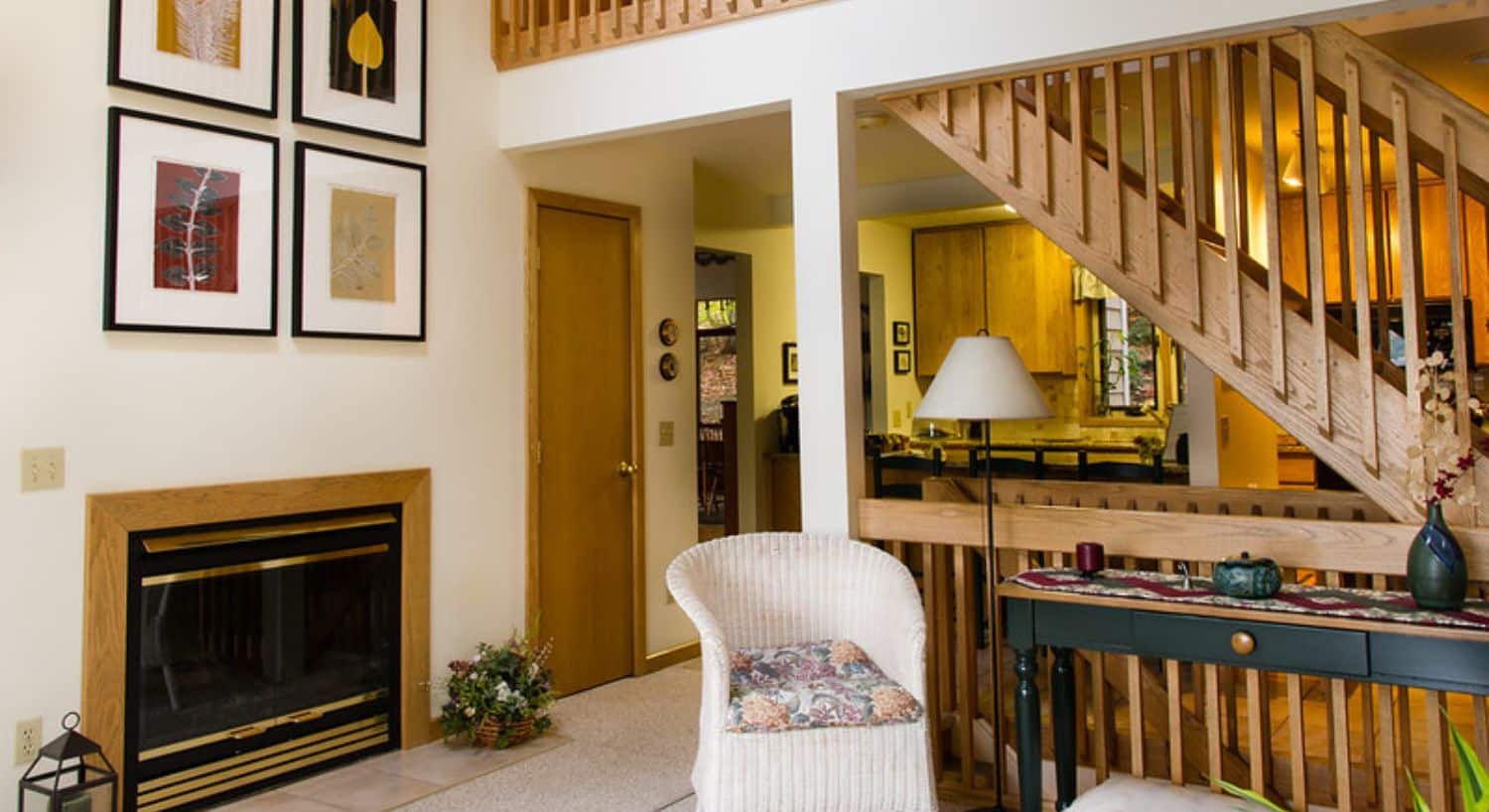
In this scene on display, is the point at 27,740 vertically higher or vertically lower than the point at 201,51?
lower

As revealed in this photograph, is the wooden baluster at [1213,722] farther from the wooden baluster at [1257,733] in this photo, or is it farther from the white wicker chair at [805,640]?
the white wicker chair at [805,640]

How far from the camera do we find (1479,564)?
8.14ft

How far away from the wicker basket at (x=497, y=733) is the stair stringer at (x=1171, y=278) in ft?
8.32

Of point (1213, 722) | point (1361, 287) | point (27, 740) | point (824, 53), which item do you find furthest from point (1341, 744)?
point (27, 740)

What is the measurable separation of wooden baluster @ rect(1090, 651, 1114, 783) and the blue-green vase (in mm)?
821

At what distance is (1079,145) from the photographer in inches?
121

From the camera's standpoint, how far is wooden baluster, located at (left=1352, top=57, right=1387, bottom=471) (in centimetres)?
269

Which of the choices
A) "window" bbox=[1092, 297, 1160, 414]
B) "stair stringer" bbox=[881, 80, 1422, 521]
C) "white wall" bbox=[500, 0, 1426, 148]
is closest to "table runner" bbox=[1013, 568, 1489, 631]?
"stair stringer" bbox=[881, 80, 1422, 521]

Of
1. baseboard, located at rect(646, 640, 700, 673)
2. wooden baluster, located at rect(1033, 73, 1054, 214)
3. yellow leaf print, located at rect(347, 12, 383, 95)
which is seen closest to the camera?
wooden baluster, located at rect(1033, 73, 1054, 214)

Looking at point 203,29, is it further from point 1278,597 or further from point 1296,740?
point 1296,740

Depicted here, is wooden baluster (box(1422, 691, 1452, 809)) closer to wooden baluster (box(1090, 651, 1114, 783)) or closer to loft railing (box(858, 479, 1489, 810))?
loft railing (box(858, 479, 1489, 810))

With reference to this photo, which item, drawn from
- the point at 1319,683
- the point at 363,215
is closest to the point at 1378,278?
the point at 1319,683

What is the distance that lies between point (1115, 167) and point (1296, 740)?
1600 mm

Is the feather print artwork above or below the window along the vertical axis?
above
